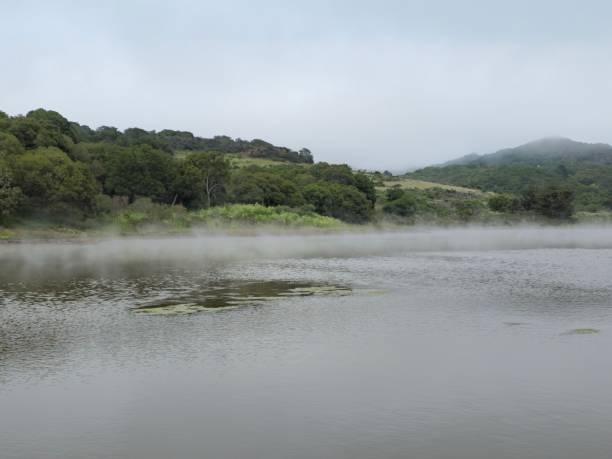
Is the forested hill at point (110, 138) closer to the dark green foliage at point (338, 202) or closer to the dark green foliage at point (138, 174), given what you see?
the dark green foliage at point (138, 174)

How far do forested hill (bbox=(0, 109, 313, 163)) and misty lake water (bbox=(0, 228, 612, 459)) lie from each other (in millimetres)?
49432

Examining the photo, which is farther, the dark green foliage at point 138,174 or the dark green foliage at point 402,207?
the dark green foliage at point 402,207

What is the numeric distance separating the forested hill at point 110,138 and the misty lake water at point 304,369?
49432 mm

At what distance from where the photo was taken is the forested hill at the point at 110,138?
74.6 m

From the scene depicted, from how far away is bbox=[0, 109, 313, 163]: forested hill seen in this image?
7462cm

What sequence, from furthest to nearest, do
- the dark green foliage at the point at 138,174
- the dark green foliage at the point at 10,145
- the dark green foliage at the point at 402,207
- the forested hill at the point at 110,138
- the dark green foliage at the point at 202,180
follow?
the dark green foliage at the point at 402,207 < the dark green foliage at the point at 202,180 < the dark green foliage at the point at 138,174 < the forested hill at the point at 110,138 < the dark green foliage at the point at 10,145

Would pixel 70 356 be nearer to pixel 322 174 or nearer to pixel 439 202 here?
pixel 322 174

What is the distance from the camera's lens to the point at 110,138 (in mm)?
130750

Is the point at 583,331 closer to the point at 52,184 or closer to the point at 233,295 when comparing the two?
the point at 233,295

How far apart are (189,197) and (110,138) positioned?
50.4 meters

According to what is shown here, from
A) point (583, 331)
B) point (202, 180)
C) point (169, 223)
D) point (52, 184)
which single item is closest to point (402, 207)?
point (202, 180)

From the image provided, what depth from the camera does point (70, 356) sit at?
16.0 meters

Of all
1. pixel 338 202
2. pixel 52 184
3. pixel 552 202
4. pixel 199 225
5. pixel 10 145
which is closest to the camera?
pixel 52 184

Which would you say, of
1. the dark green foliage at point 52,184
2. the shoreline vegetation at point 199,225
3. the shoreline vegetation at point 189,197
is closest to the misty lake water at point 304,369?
the shoreline vegetation at point 199,225
